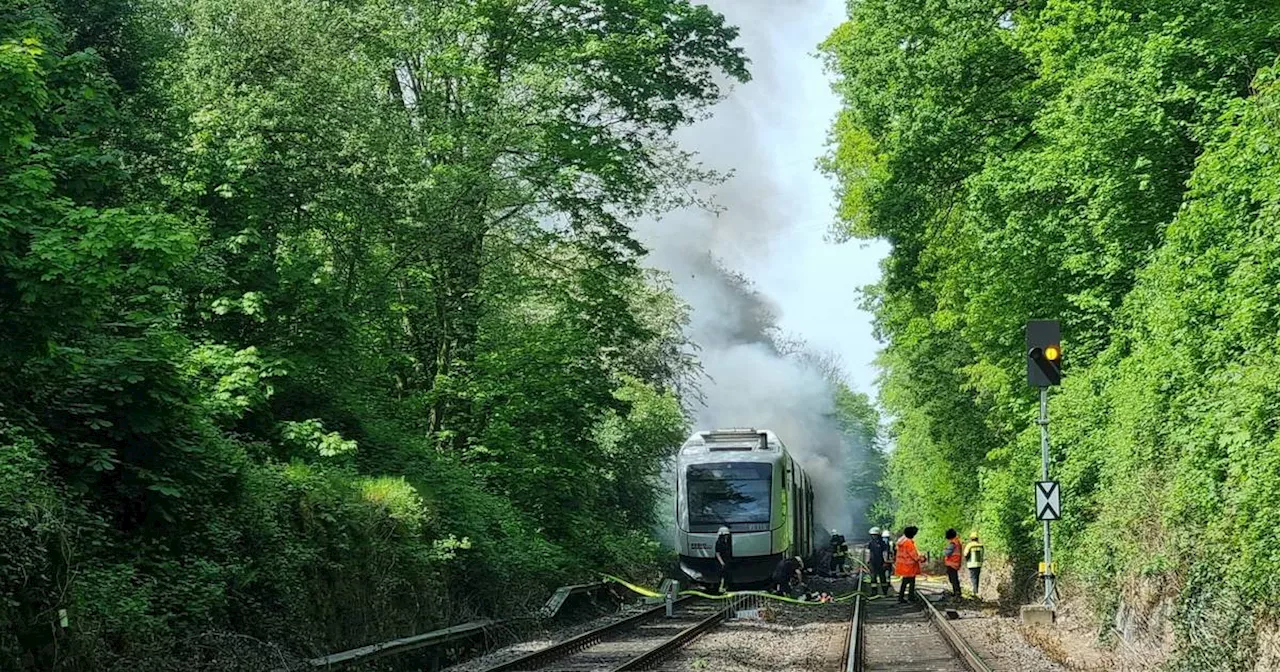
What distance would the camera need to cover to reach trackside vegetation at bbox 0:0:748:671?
11.5 meters

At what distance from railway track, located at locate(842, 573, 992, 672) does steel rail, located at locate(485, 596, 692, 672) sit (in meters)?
3.73

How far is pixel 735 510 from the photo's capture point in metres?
29.8

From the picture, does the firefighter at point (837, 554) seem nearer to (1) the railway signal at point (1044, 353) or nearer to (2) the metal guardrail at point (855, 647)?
(2) the metal guardrail at point (855, 647)

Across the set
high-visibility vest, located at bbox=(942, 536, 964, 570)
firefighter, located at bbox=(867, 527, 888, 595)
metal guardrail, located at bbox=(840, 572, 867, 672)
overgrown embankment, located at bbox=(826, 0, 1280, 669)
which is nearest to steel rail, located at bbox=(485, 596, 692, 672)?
metal guardrail, located at bbox=(840, 572, 867, 672)

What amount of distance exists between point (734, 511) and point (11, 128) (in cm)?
2098

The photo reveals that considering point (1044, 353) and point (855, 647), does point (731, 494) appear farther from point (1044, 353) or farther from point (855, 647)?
point (855, 647)

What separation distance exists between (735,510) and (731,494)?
36 cm

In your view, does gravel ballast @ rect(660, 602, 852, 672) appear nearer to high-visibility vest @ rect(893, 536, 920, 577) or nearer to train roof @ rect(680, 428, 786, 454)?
high-visibility vest @ rect(893, 536, 920, 577)

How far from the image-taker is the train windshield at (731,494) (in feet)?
97.6

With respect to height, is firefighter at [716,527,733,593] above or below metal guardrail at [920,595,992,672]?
above

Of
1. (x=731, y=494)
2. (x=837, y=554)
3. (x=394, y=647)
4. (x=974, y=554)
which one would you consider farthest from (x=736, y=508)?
(x=837, y=554)

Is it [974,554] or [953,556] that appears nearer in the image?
[953,556]

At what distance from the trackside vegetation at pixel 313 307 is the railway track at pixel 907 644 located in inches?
231

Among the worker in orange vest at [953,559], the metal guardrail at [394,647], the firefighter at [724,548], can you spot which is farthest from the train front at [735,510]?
the metal guardrail at [394,647]
